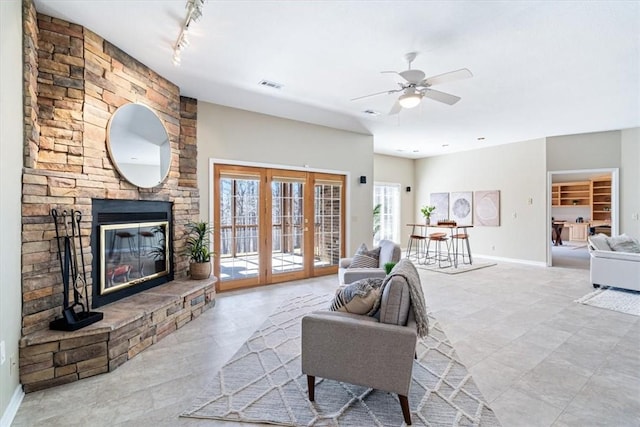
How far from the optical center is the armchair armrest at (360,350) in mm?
1891

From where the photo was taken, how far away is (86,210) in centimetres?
287

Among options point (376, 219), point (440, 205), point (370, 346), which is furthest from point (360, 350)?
point (440, 205)

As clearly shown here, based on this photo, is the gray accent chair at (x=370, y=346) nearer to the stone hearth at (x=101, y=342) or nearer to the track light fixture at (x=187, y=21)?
the stone hearth at (x=101, y=342)

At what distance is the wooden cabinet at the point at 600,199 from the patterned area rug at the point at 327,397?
11.8 m

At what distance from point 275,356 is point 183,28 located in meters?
3.10

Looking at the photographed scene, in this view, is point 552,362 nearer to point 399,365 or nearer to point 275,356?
point 399,365

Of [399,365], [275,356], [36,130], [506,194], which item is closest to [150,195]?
[36,130]

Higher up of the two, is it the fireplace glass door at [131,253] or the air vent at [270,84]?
the air vent at [270,84]

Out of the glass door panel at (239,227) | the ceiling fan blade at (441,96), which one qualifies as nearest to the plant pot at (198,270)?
the glass door panel at (239,227)

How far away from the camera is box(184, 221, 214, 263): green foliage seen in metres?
4.20

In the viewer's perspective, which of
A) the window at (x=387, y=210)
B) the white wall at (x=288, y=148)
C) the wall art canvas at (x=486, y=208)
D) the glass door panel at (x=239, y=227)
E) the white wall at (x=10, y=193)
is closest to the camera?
the white wall at (x=10, y=193)

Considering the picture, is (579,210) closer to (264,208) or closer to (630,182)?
(630,182)

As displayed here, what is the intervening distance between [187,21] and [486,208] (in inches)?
317

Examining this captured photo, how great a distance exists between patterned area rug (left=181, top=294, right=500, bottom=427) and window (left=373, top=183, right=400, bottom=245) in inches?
260
